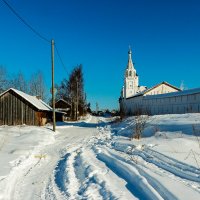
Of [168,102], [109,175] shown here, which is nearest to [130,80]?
[168,102]

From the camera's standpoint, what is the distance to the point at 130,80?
95.6 meters

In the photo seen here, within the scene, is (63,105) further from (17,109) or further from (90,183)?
(90,183)

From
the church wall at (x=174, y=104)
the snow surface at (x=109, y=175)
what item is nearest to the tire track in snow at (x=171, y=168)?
the snow surface at (x=109, y=175)

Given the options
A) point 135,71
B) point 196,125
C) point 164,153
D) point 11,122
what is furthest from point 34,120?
point 135,71

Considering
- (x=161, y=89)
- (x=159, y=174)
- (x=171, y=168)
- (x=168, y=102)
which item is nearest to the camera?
(x=159, y=174)

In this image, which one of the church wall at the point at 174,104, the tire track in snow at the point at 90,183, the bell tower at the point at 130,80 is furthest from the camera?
the bell tower at the point at 130,80

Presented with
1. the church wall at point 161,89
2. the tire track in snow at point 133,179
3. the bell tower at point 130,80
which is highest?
the bell tower at point 130,80

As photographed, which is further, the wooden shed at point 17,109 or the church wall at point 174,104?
the wooden shed at point 17,109

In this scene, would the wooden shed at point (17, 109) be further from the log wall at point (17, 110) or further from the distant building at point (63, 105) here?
the distant building at point (63, 105)

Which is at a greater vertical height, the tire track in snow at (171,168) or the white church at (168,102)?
the white church at (168,102)

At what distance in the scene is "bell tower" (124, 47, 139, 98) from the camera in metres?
93.9

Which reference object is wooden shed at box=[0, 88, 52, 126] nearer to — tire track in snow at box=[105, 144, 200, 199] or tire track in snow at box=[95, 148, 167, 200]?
tire track in snow at box=[95, 148, 167, 200]

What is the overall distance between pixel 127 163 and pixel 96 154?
2.86 m

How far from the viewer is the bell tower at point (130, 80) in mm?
93938
